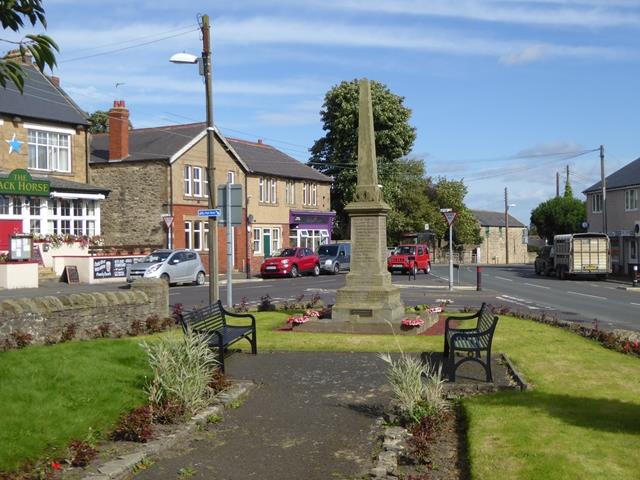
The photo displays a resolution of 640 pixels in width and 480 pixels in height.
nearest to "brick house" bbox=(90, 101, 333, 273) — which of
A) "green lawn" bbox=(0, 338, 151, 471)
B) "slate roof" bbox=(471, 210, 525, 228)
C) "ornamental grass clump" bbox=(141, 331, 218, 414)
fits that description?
"green lawn" bbox=(0, 338, 151, 471)

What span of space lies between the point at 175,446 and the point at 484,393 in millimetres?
4044

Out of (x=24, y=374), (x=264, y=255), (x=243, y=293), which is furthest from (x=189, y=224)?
(x=24, y=374)

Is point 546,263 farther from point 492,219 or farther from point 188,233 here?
point 492,219

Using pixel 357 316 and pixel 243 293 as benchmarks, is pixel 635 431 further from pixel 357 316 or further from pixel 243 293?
pixel 243 293

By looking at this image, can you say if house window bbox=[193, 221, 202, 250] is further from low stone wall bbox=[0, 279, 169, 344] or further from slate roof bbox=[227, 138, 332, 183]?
low stone wall bbox=[0, 279, 169, 344]

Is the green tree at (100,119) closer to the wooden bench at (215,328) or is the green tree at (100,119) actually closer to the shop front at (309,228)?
the shop front at (309,228)

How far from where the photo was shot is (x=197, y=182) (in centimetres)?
4525

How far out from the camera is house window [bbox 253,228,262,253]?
50938 millimetres

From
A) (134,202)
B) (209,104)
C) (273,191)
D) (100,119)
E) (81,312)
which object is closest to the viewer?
(81,312)

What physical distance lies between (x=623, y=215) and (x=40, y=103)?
38941 millimetres

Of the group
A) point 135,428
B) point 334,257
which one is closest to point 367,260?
point 135,428

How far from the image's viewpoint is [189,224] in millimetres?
44375

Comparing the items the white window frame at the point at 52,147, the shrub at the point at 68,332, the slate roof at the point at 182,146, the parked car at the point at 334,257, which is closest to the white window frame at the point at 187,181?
the slate roof at the point at 182,146

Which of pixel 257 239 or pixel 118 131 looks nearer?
pixel 118 131
